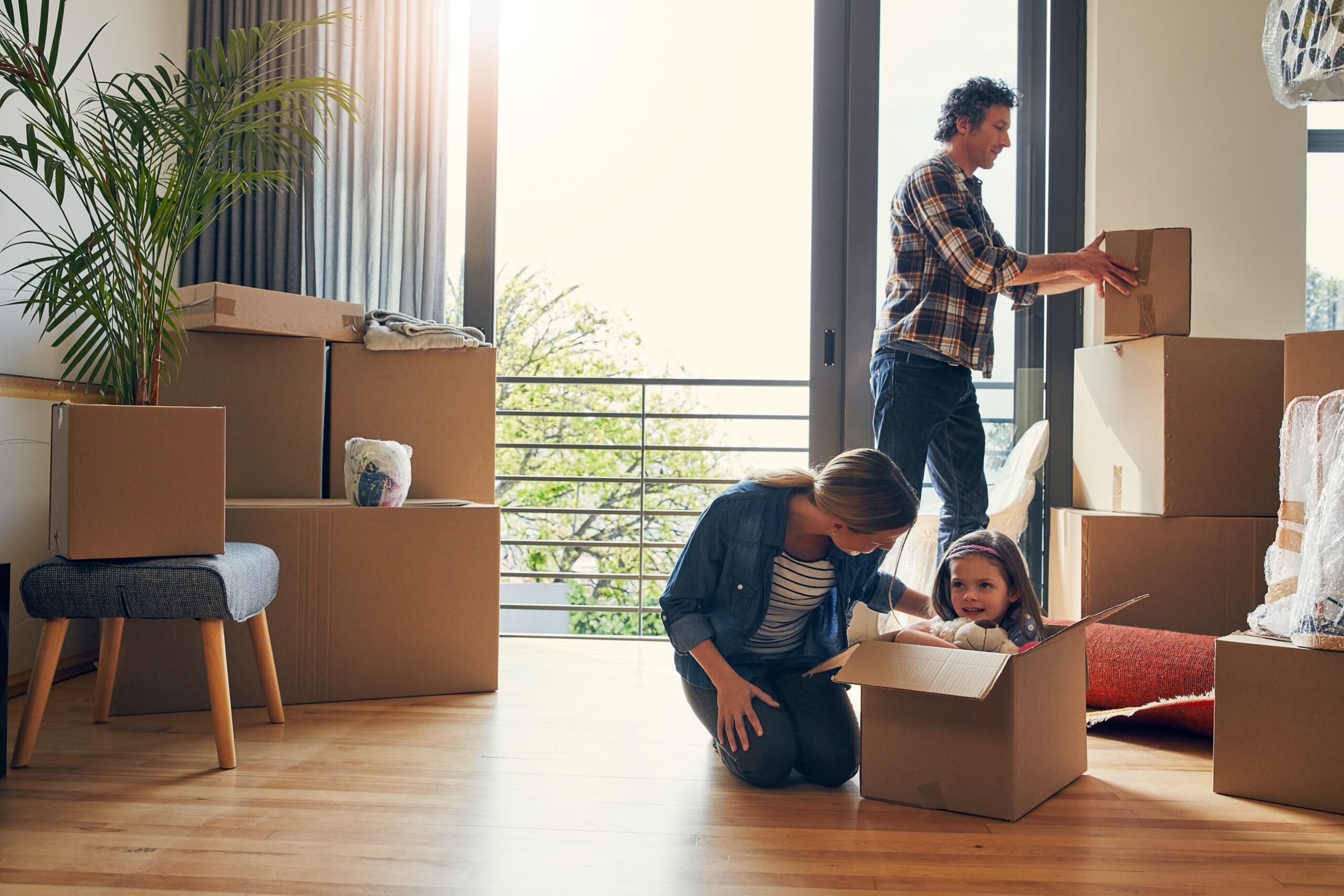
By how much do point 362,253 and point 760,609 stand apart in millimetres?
1932

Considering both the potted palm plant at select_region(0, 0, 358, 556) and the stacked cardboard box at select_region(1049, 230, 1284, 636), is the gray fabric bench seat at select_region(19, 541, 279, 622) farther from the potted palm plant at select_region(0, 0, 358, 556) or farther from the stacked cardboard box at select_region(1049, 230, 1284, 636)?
the stacked cardboard box at select_region(1049, 230, 1284, 636)

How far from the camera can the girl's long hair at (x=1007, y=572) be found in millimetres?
1765

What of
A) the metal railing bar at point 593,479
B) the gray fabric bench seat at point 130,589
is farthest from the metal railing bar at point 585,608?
the gray fabric bench seat at point 130,589

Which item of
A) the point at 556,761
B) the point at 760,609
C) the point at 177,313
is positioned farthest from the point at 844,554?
the point at 177,313

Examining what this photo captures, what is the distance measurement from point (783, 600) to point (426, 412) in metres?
1.30

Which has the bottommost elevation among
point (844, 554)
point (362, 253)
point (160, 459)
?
point (844, 554)

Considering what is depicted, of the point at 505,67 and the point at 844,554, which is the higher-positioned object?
the point at 505,67

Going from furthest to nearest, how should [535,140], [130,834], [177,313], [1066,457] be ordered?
[535,140] → [1066,457] → [177,313] → [130,834]

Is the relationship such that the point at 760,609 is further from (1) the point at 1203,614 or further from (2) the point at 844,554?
(1) the point at 1203,614

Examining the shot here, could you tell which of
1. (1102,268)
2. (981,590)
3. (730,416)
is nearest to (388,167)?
(730,416)

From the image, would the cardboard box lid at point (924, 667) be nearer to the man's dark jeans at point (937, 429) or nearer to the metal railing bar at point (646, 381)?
the man's dark jeans at point (937, 429)

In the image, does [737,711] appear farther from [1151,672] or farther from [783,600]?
[1151,672]

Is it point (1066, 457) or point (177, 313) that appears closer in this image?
point (177, 313)

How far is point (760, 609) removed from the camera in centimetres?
172
